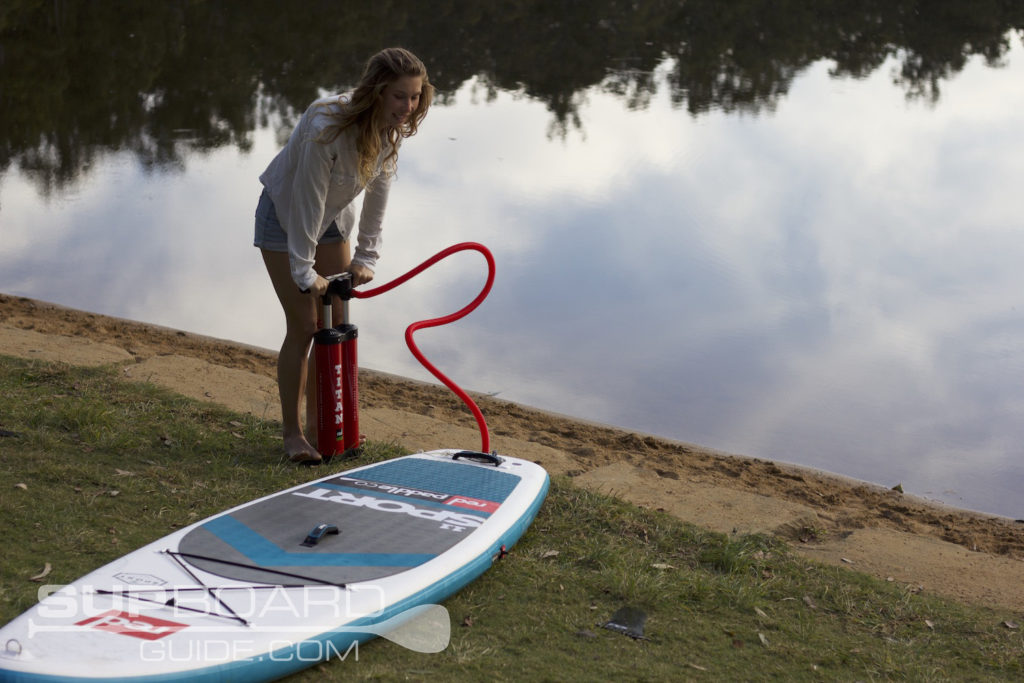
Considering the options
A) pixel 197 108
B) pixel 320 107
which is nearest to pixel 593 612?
pixel 320 107

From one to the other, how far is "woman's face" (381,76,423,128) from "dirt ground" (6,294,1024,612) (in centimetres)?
140

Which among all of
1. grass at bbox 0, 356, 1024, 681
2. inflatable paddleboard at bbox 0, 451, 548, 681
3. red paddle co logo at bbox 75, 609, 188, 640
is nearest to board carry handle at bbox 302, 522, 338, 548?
inflatable paddleboard at bbox 0, 451, 548, 681

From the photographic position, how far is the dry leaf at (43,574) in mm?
2818

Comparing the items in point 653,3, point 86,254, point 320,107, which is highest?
point 653,3

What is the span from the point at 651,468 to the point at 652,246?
3.47 meters

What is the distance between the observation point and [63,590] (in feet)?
8.66

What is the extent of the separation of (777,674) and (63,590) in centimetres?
178

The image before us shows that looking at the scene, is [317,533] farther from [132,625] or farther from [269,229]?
[269,229]

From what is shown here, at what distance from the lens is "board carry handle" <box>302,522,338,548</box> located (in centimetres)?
296

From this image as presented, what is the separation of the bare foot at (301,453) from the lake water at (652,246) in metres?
2.01

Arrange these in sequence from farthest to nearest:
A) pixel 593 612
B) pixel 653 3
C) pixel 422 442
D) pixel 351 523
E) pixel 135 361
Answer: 1. pixel 653 3
2. pixel 135 361
3. pixel 422 442
4. pixel 351 523
5. pixel 593 612

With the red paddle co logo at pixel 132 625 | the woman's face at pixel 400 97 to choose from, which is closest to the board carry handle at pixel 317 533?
the red paddle co logo at pixel 132 625

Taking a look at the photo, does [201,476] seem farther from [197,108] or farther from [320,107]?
[197,108]

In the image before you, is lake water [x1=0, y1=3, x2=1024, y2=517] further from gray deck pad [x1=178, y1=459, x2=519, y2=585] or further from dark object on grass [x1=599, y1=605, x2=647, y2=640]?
dark object on grass [x1=599, y1=605, x2=647, y2=640]
